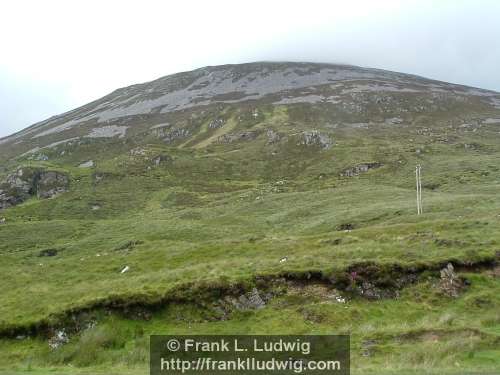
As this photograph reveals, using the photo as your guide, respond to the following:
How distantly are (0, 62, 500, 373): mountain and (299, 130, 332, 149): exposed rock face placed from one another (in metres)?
0.53

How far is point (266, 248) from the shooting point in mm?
38375

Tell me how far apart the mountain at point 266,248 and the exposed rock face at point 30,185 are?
0.37 meters

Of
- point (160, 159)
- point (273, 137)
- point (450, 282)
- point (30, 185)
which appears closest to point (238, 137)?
point (273, 137)

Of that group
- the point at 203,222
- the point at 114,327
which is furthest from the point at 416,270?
the point at 203,222

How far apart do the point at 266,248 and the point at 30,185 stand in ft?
272

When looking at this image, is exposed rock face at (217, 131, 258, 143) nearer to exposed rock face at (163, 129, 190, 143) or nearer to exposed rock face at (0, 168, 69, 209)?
exposed rock face at (163, 129, 190, 143)

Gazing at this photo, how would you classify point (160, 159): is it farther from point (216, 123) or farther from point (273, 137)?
point (216, 123)

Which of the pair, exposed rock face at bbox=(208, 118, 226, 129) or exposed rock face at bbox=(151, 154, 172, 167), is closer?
exposed rock face at bbox=(151, 154, 172, 167)

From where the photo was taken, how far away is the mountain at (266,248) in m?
23.9

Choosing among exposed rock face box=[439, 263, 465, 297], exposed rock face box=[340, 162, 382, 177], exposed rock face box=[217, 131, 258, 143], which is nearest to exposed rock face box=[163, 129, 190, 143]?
exposed rock face box=[217, 131, 258, 143]

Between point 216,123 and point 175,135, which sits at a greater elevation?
point 216,123

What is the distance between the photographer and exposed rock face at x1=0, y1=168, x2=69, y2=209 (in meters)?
99.2

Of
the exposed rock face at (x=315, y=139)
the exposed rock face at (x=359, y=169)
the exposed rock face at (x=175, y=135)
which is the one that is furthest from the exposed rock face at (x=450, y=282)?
the exposed rock face at (x=175, y=135)

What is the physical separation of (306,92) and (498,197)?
147780mm
